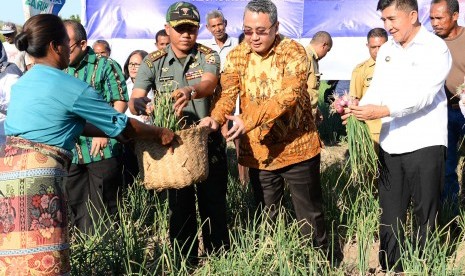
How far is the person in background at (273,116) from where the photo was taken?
12.2ft

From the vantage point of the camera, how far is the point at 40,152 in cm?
284

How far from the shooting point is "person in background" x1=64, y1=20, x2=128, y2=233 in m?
4.50

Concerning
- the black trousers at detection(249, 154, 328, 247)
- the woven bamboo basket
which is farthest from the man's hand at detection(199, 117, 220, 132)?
the black trousers at detection(249, 154, 328, 247)

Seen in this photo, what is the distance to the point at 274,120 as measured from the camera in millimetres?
3736

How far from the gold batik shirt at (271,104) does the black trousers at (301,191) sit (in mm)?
82

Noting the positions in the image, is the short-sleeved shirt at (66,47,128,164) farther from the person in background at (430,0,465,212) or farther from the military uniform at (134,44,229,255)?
the person in background at (430,0,465,212)

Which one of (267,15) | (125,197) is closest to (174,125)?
(267,15)

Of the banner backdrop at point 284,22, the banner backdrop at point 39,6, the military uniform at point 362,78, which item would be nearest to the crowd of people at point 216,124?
the military uniform at point 362,78

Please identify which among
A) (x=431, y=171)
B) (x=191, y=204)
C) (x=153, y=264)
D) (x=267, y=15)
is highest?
(x=267, y=15)

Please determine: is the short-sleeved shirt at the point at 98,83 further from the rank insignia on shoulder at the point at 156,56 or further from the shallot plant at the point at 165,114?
the shallot plant at the point at 165,114

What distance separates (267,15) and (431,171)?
4.37 ft

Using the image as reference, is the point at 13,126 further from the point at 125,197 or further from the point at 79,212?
the point at 125,197

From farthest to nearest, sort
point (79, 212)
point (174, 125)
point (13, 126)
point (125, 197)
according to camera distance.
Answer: point (125, 197) < point (79, 212) < point (174, 125) < point (13, 126)

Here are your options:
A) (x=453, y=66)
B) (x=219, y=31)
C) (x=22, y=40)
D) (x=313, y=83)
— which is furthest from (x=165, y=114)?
(x=219, y=31)
